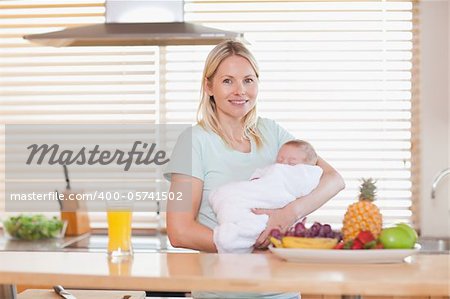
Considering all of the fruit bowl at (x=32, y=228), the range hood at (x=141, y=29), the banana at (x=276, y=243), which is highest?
the range hood at (x=141, y=29)

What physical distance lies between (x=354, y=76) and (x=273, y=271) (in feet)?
8.10

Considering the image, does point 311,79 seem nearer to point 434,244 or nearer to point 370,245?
point 434,244

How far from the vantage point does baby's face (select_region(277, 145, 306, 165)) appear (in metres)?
2.48

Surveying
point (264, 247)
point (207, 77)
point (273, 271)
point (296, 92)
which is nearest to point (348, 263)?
point (273, 271)

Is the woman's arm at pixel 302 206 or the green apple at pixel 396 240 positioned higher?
the woman's arm at pixel 302 206

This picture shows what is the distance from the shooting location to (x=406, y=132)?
4.17 m

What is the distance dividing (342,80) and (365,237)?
7.50ft

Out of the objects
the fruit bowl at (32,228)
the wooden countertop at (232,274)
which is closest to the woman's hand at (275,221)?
the wooden countertop at (232,274)

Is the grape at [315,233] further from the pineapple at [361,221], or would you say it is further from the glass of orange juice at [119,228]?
the glass of orange juice at [119,228]

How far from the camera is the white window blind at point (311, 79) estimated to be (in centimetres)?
415

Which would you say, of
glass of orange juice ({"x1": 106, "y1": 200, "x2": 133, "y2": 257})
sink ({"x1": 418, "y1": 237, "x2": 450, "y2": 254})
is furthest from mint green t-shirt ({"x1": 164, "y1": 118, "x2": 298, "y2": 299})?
sink ({"x1": 418, "y1": 237, "x2": 450, "y2": 254})

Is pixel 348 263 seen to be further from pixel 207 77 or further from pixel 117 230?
pixel 207 77

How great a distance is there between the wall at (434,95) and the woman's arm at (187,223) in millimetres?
2029

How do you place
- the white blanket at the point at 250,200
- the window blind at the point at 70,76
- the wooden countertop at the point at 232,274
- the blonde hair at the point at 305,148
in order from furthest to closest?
the window blind at the point at 70,76 < the blonde hair at the point at 305,148 < the white blanket at the point at 250,200 < the wooden countertop at the point at 232,274
